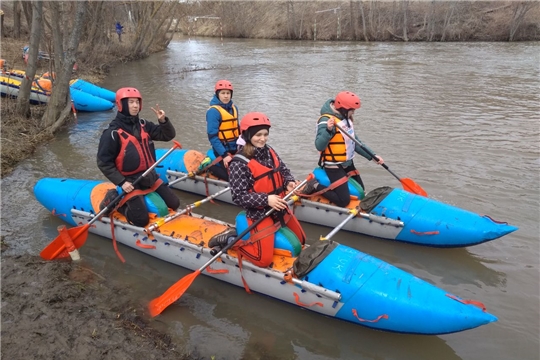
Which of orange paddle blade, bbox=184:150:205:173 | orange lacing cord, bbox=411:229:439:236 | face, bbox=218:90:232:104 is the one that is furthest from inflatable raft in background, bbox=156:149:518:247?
orange paddle blade, bbox=184:150:205:173

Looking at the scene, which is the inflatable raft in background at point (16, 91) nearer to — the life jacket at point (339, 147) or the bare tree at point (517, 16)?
the life jacket at point (339, 147)

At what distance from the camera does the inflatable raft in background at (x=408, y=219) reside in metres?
4.80

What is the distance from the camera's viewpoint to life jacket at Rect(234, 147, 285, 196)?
12.7 feet

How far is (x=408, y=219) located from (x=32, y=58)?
29.0 feet

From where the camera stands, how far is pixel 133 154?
15.7 ft

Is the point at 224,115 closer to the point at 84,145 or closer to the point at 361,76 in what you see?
the point at 84,145

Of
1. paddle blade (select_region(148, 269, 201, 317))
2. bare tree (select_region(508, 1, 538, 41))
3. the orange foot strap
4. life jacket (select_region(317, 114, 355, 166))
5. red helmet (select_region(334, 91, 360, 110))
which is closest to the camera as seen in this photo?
paddle blade (select_region(148, 269, 201, 317))

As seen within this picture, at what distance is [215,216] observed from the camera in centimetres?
633

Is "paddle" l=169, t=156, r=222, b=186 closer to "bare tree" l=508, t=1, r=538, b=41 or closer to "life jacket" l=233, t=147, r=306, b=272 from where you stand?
"life jacket" l=233, t=147, r=306, b=272

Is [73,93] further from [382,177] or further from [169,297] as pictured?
[169,297]

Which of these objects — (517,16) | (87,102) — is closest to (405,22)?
(517,16)

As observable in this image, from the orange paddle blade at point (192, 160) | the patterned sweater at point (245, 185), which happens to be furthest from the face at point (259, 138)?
the orange paddle blade at point (192, 160)

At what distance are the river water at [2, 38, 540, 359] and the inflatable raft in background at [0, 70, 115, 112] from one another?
13.2 inches

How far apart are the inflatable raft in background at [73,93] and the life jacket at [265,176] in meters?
9.38
